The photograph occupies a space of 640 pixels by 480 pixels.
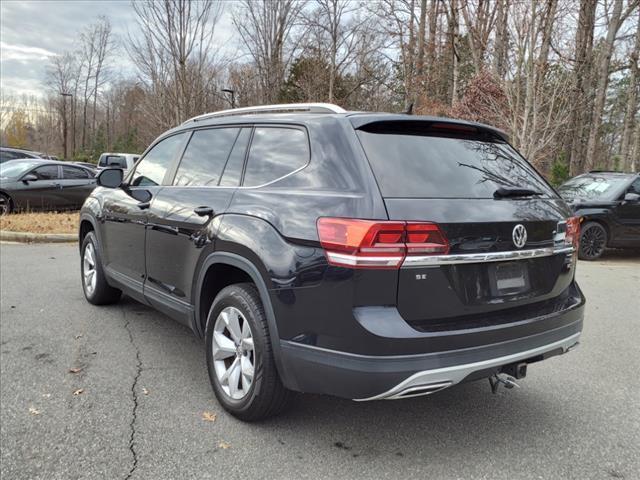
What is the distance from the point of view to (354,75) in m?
22.6

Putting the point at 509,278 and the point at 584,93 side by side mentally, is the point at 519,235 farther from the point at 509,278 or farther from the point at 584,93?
the point at 584,93

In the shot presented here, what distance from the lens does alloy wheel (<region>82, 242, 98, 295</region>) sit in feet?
17.3

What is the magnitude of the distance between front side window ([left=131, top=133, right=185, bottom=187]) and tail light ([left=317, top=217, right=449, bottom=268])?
7.40 ft

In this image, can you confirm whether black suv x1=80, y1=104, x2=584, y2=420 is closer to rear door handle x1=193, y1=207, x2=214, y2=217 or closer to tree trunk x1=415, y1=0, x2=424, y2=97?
rear door handle x1=193, y1=207, x2=214, y2=217

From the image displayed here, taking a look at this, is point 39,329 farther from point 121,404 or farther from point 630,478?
point 630,478

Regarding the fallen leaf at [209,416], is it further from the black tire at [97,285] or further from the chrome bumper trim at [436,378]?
the black tire at [97,285]

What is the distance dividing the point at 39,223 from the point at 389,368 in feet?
35.2

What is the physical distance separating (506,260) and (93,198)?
4.30 meters

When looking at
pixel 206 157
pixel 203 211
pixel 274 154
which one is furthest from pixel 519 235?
pixel 206 157

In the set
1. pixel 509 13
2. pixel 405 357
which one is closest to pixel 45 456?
pixel 405 357

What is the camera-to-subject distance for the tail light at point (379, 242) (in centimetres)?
230

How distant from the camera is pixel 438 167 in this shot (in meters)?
2.71

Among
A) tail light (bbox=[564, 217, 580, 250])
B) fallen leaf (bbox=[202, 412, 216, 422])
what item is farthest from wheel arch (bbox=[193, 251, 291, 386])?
tail light (bbox=[564, 217, 580, 250])

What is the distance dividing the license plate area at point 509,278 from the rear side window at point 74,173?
1303 centimetres
